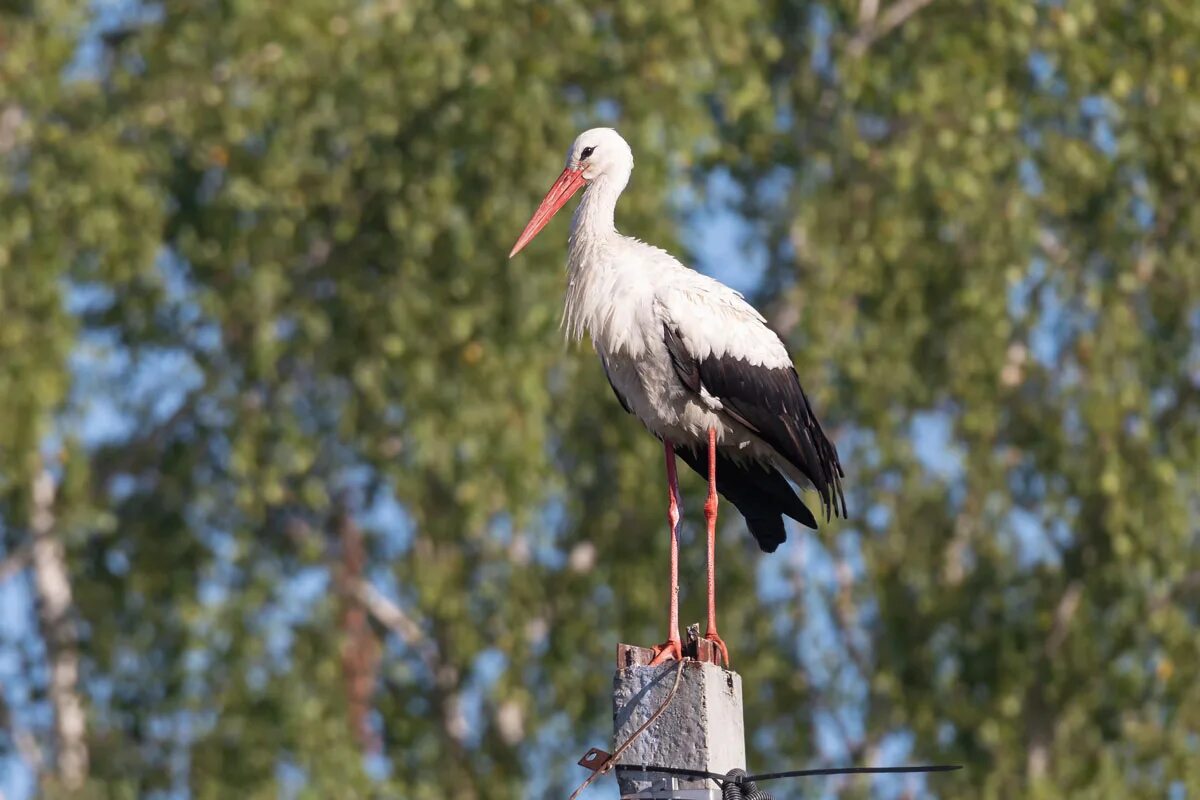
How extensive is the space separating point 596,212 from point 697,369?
649 millimetres

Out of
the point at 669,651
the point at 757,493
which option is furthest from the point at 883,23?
the point at 669,651

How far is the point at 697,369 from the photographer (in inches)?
269

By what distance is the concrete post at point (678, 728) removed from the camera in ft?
16.3

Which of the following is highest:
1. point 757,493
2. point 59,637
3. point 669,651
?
point 59,637

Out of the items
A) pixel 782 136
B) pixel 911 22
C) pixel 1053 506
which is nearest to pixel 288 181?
pixel 782 136

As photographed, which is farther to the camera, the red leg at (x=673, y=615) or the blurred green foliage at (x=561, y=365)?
the blurred green foliage at (x=561, y=365)

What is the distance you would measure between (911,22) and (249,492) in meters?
3.90

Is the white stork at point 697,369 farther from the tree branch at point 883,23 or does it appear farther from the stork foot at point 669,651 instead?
the tree branch at point 883,23

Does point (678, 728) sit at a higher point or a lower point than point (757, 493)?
lower

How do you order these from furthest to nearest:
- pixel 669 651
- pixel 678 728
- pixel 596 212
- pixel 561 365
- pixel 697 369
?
pixel 561 365 → pixel 596 212 → pixel 697 369 → pixel 669 651 → pixel 678 728

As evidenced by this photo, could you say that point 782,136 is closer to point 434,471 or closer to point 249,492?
point 434,471

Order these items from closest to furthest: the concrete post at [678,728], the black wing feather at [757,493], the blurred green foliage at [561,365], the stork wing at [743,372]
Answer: the concrete post at [678,728] → the stork wing at [743,372] → the black wing feather at [757,493] → the blurred green foliage at [561,365]

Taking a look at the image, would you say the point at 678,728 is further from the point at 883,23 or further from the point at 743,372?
the point at 883,23

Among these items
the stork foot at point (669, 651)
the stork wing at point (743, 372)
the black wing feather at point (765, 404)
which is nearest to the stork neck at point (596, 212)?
the stork wing at point (743, 372)
